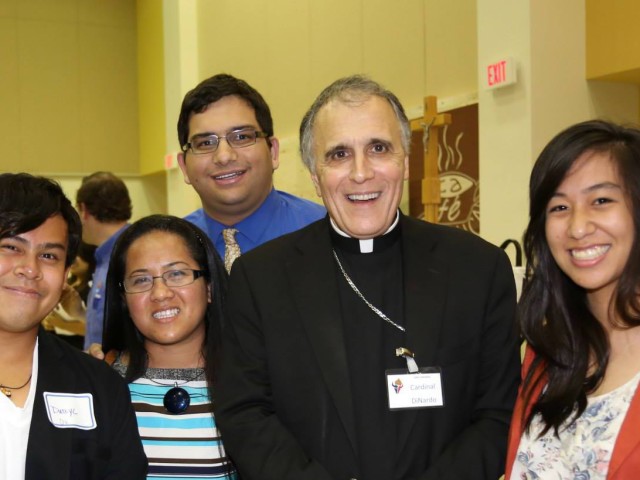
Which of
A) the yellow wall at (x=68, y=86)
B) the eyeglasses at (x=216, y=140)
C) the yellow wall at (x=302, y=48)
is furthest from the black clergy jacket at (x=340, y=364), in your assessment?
the yellow wall at (x=68, y=86)

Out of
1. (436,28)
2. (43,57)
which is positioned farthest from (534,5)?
(43,57)

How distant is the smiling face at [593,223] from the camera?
1791 mm

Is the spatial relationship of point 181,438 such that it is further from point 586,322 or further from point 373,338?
point 586,322

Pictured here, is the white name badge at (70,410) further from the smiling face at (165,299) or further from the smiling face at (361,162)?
the smiling face at (361,162)

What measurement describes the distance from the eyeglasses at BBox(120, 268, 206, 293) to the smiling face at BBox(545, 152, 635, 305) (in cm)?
127

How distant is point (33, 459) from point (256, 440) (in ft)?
1.99

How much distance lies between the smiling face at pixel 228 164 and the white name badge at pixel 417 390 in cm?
130

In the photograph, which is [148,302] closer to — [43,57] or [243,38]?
[243,38]

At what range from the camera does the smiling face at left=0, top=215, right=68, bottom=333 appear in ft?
6.68

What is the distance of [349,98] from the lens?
2.09 meters

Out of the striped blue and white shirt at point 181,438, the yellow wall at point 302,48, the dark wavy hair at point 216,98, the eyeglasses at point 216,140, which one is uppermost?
the yellow wall at point 302,48

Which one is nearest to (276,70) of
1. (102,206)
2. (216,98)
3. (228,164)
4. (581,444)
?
(102,206)

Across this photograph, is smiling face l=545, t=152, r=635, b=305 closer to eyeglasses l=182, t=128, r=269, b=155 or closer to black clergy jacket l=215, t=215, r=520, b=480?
black clergy jacket l=215, t=215, r=520, b=480

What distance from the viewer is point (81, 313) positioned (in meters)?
5.57
